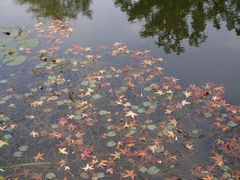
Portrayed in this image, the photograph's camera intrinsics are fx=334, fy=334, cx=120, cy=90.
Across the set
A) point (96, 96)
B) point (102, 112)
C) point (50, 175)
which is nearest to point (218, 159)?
point (102, 112)

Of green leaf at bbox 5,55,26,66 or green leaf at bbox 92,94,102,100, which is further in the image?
green leaf at bbox 5,55,26,66

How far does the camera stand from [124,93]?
746cm

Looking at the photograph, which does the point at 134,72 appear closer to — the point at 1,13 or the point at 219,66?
the point at 219,66

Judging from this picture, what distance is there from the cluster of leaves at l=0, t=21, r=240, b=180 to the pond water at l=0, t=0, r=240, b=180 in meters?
0.02

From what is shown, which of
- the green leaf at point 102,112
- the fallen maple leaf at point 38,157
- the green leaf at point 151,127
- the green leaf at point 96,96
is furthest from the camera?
the green leaf at point 96,96

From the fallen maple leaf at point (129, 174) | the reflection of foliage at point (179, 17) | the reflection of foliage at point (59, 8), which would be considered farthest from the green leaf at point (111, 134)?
the reflection of foliage at point (59, 8)

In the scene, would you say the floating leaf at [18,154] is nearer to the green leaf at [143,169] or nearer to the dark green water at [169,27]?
the green leaf at [143,169]

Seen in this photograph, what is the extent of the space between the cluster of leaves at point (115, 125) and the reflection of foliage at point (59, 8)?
3692mm

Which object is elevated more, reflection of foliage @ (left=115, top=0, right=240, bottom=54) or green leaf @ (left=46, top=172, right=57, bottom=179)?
reflection of foliage @ (left=115, top=0, right=240, bottom=54)

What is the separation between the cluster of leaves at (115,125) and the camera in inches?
223

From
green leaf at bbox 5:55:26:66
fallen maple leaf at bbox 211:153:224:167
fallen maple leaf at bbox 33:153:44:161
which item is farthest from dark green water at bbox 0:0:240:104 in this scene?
fallen maple leaf at bbox 33:153:44:161

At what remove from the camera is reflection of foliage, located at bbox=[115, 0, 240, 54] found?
9.68 m

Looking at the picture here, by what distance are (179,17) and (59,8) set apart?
180 inches

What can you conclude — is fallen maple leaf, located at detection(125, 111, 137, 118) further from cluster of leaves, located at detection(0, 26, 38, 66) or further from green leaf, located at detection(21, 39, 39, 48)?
green leaf, located at detection(21, 39, 39, 48)
